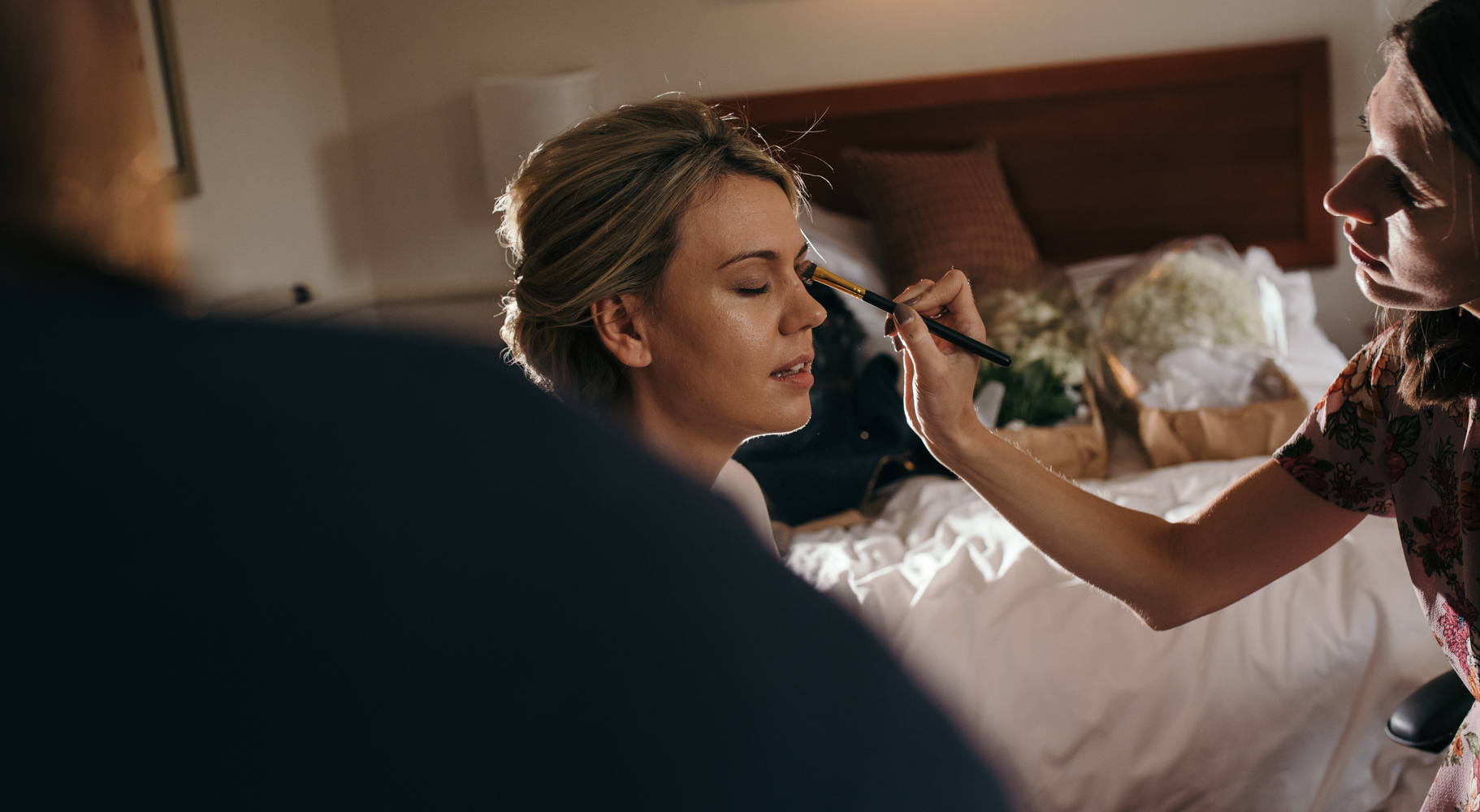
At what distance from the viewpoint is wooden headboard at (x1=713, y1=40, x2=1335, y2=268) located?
3.01 meters

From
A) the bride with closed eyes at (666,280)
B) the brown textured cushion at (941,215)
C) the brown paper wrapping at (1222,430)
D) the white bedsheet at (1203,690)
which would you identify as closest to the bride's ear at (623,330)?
the bride with closed eyes at (666,280)

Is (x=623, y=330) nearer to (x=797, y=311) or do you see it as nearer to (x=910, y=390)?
(x=797, y=311)

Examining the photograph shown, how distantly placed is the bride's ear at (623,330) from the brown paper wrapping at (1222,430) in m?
1.30

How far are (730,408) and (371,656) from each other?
3.04 feet

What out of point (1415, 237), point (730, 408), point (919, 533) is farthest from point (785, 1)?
point (1415, 237)

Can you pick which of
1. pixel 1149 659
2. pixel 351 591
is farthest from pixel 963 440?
pixel 351 591

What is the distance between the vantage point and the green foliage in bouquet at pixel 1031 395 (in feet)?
6.89

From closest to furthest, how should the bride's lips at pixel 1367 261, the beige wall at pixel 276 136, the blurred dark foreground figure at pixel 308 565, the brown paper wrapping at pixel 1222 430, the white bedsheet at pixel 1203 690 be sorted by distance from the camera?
the blurred dark foreground figure at pixel 308 565, the bride's lips at pixel 1367 261, the white bedsheet at pixel 1203 690, the brown paper wrapping at pixel 1222 430, the beige wall at pixel 276 136

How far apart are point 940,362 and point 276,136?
237 cm

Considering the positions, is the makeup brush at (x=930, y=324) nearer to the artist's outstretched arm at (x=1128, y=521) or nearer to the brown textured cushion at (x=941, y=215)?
the artist's outstretched arm at (x=1128, y=521)

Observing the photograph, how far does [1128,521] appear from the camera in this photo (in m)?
1.11

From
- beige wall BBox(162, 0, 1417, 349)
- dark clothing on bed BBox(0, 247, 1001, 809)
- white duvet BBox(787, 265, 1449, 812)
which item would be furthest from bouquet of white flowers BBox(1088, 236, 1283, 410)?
dark clothing on bed BBox(0, 247, 1001, 809)

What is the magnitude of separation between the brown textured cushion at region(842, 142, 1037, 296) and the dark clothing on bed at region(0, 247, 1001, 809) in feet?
7.93

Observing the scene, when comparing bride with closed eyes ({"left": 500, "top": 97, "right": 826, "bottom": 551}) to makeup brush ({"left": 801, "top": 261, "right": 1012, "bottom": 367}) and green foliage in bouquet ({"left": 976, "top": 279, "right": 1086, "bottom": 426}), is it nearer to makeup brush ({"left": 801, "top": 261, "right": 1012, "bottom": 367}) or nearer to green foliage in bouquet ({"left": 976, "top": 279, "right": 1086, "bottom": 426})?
makeup brush ({"left": 801, "top": 261, "right": 1012, "bottom": 367})
